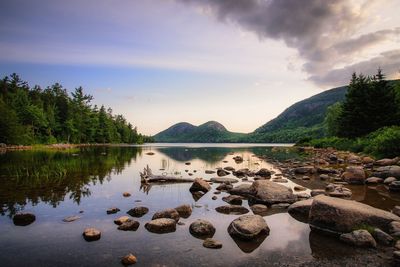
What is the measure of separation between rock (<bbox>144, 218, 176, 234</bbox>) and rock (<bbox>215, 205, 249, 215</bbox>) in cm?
311

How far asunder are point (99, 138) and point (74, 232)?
400 ft

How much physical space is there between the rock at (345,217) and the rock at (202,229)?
3.94m

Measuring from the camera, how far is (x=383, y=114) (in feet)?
159

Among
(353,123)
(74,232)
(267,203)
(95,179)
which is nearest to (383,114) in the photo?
(353,123)

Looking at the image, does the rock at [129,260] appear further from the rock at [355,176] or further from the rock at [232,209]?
the rock at [355,176]

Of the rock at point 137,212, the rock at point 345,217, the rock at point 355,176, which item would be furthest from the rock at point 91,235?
the rock at point 355,176

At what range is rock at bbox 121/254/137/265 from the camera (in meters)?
7.59

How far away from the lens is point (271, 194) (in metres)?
14.8

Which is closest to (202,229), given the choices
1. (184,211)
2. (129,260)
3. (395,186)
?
(184,211)

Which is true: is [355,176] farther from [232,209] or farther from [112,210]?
[112,210]

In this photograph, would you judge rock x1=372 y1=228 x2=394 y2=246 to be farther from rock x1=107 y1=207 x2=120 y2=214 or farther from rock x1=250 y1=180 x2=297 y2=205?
rock x1=107 y1=207 x2=120 y2=214

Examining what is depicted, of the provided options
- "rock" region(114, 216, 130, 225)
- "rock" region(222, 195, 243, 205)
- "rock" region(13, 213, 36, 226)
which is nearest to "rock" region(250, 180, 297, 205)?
"rock" region(222, 195, 243, 205)

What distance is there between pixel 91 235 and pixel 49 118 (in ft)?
313

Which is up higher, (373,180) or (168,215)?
(373,180)
